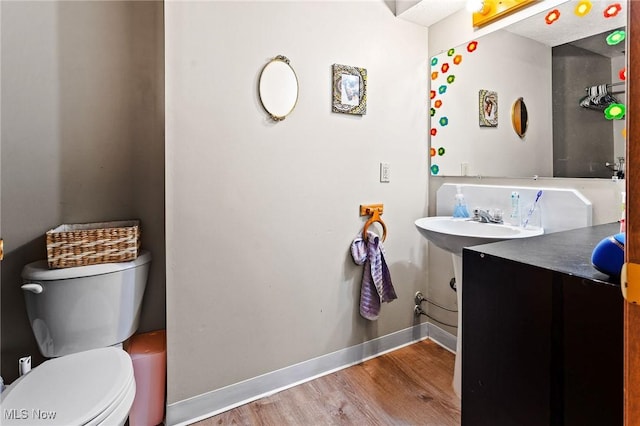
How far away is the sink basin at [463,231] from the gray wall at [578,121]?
0.33 m

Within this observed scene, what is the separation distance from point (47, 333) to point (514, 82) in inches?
93.3

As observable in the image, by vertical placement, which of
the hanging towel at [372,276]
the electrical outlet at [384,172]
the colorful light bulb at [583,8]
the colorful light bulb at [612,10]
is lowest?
the hanging towel at [372,276]

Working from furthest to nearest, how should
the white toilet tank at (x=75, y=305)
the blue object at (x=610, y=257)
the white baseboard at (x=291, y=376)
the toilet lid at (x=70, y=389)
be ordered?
1. the white baseboard at (x=291, y=376)
2. the white toilet tank at (x=75, y=305)
3. the toilet lid at (x=70, y=389)
4. the blue object at (x=610, y=257)

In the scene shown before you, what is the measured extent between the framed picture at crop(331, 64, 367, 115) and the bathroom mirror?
0.54 metres

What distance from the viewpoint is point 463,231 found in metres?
1.73

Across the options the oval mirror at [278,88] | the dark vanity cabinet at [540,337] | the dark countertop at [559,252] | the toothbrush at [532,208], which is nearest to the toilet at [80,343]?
the oval mirror at [278,88]

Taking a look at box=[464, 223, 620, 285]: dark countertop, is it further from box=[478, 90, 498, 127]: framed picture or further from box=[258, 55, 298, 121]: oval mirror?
box=[258, 55, 298, 121]: oval mirror

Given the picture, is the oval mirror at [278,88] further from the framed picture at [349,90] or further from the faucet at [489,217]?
the faucet at [489,217]

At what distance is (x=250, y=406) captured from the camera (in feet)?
5.02

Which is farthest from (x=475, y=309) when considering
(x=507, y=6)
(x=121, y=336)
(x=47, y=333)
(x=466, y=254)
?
(x=507, y=6)

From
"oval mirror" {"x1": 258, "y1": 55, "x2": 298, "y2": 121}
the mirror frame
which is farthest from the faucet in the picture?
the mirror frame

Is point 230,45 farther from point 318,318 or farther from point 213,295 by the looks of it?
point 318,318

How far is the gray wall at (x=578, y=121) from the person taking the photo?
1.32 metres

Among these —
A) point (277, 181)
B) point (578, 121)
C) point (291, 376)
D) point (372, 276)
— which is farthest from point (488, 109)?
point (291, 376)
